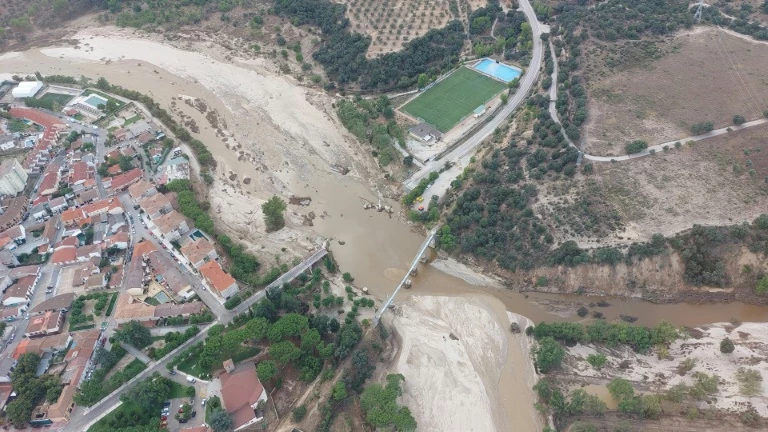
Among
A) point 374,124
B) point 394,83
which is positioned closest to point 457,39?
point 394,83

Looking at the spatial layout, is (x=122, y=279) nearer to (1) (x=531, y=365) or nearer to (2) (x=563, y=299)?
(1) (x=531, y=365)

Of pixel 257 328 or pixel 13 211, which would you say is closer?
pixel 257 328

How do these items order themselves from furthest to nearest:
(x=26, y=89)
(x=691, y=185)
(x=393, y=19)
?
(x=393, y=19) < (x=26, y=89) < (x=691, y=185)

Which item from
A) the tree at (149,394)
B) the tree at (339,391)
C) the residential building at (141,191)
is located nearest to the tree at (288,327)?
the tree at (339,391)

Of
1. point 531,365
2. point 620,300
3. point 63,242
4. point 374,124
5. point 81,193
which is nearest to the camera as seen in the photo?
point 531,365

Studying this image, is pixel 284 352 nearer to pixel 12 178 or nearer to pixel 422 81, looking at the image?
pixel 12 178

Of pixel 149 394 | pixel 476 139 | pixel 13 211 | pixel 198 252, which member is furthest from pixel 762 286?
pixel 13 211
